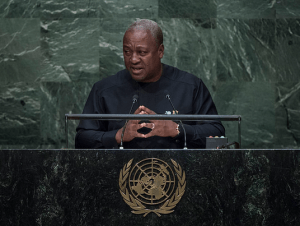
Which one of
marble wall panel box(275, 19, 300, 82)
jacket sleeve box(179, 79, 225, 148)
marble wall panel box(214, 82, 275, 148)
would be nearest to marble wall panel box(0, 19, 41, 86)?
marble wall panel box(214, 82, 275, 148)

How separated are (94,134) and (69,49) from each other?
2077 millimetres

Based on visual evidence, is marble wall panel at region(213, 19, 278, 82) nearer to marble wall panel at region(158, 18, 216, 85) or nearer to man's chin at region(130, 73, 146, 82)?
marble wall panel at region(158, 18, 216, 85)

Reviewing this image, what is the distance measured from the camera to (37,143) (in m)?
5.35

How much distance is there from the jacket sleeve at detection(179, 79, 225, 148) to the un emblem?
2.97ft

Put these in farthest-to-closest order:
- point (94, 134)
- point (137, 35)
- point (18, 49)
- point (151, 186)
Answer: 1. point (18, 49)
2. point (137, 35)
3. point (94, 134)
4. point (151, 186)

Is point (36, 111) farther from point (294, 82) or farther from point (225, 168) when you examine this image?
point (225, 168)

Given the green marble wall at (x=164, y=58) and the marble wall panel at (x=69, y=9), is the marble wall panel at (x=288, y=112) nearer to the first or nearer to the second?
the green marble wall at (x=164, y=58)

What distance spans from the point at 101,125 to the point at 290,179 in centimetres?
166

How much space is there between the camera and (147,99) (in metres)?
3.80

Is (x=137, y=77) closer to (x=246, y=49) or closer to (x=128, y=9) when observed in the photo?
(x=128, y=9)

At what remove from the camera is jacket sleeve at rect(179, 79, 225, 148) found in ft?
11.2

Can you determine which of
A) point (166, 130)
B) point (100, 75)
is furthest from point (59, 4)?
point (166, 130)

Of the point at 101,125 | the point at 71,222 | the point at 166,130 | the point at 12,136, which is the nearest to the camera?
the point at 71,222

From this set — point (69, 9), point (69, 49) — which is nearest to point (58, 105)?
point (69, 49)
